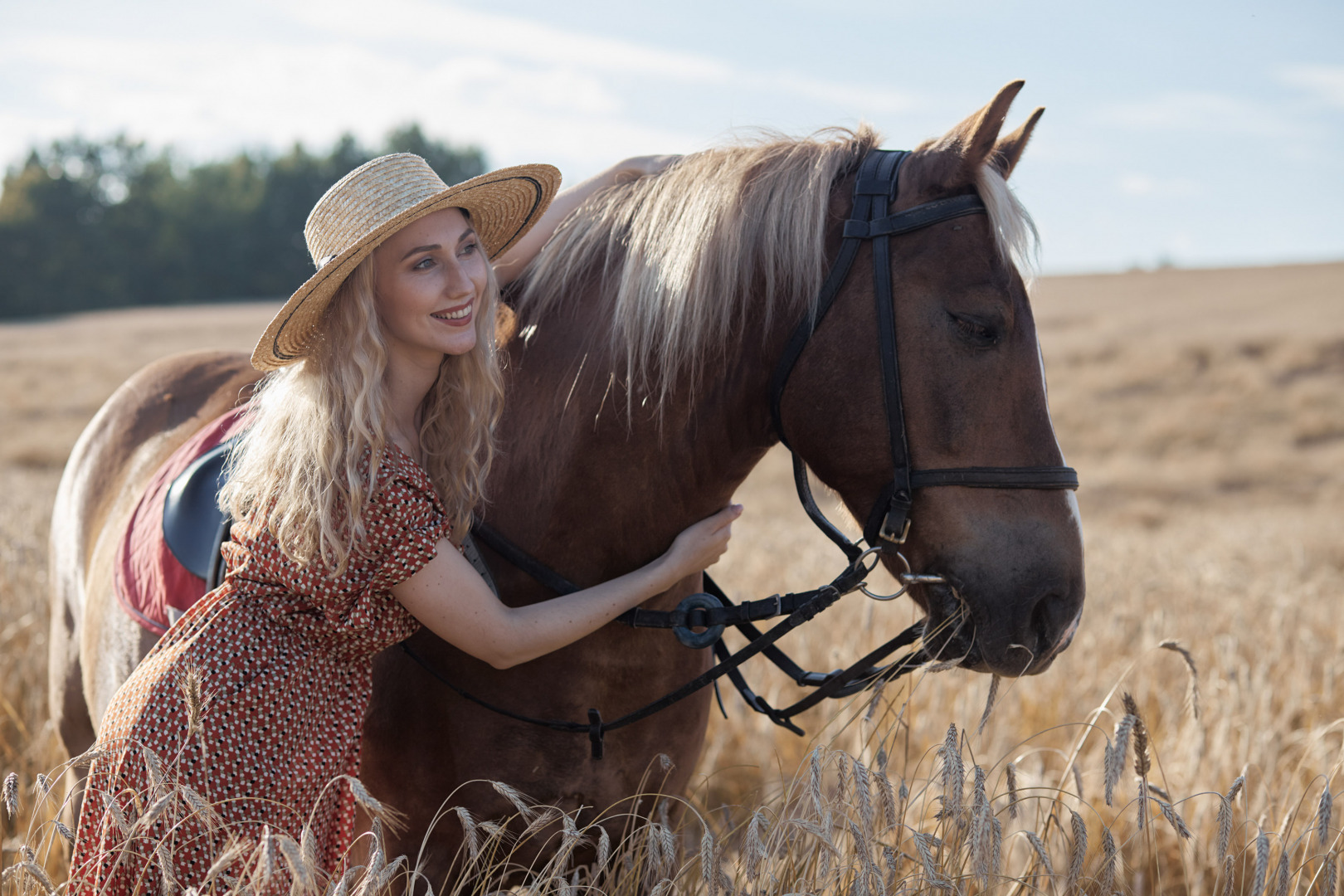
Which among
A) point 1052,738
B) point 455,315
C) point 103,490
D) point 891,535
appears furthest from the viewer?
point 1052,738

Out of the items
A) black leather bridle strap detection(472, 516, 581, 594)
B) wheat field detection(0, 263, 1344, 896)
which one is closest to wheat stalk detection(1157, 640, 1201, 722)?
wheat field detection(0, 263, 1344, 896)

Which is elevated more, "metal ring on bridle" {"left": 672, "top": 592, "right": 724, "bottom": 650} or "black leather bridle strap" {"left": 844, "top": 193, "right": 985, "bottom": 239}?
"black leather bridle strap" {"left": 844, "top": 193, "right": 985, "bottom": 239}

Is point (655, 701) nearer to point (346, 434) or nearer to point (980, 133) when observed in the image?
point (346, 434)

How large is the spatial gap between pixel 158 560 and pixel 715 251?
1850 millimetres

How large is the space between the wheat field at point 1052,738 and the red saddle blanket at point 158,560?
Result: 55cm

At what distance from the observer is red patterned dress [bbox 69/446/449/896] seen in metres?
1.97

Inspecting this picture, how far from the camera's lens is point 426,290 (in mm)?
2156

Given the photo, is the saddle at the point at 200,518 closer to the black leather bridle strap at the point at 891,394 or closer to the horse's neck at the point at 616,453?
the horse's neck at the point at 616,453

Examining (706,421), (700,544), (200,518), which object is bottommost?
(200,518)

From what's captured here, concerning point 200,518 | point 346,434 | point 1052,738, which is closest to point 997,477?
point 346,434

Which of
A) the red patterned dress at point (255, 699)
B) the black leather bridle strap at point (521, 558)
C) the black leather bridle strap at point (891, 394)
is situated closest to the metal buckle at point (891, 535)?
the black leather bridle strap at point (891, 394)

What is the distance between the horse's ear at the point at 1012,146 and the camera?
2.22 metres

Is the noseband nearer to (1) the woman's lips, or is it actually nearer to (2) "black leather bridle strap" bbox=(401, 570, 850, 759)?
(2) "black leather bridle strap" bbox=(401, 570, 850, 759)

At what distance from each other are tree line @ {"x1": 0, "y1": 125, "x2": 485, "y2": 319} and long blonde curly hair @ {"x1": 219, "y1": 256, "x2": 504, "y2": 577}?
50491 millimetres
